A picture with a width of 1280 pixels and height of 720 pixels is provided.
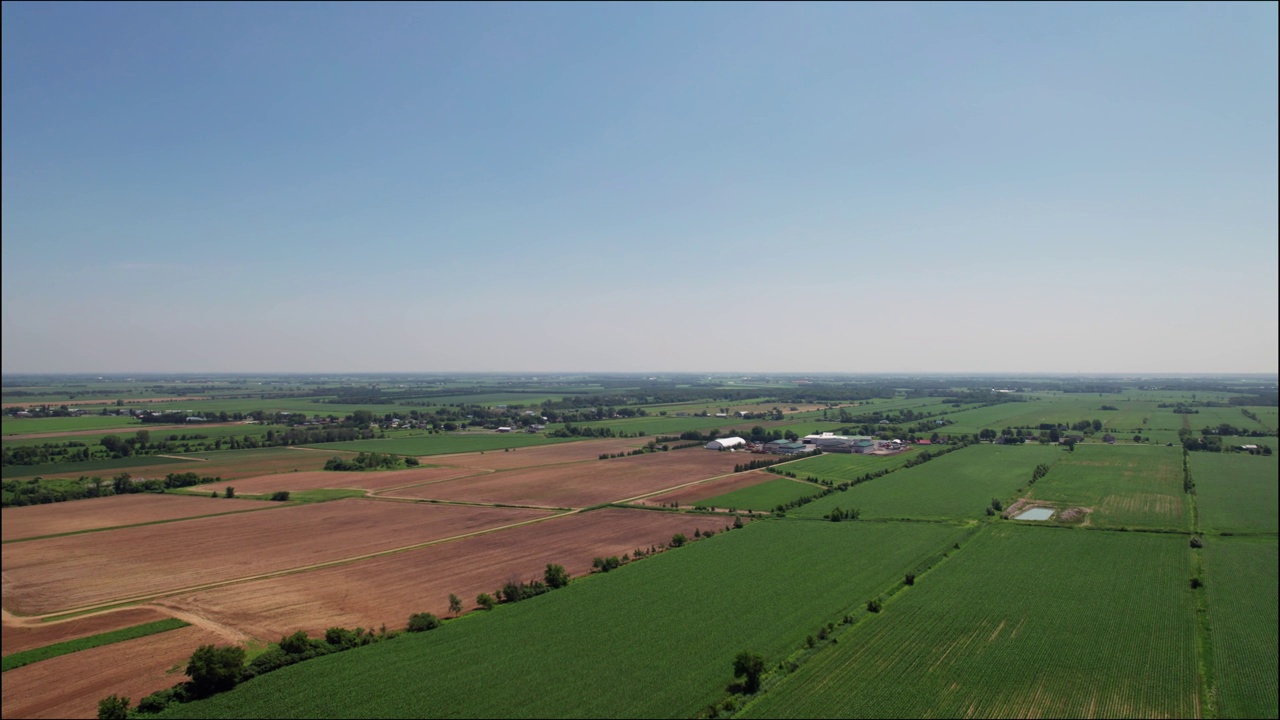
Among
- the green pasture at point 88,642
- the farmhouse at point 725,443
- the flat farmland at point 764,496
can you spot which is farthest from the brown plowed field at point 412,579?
the farmhouse at point 725,443

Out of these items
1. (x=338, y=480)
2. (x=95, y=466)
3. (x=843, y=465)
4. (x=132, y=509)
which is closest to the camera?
(x=132, y=509)

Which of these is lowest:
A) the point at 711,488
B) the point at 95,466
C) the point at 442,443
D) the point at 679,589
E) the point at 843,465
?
the point at 711,488

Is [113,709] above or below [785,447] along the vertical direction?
above

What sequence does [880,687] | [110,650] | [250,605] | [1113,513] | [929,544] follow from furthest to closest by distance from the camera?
[1113,513] < [929,544] < [250,605] < [110,650] < [880,687]

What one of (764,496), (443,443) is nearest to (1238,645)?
(764,496)

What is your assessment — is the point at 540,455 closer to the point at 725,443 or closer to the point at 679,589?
the point at 725,443

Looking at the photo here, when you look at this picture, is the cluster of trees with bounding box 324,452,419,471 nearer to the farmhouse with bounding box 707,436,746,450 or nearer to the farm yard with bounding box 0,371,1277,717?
the farm yard with bounding box 0,371,1277,717

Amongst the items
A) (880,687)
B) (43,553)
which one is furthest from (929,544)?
(43,553)

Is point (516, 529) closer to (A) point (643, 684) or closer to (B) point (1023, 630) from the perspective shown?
(A) point (643, 684)
